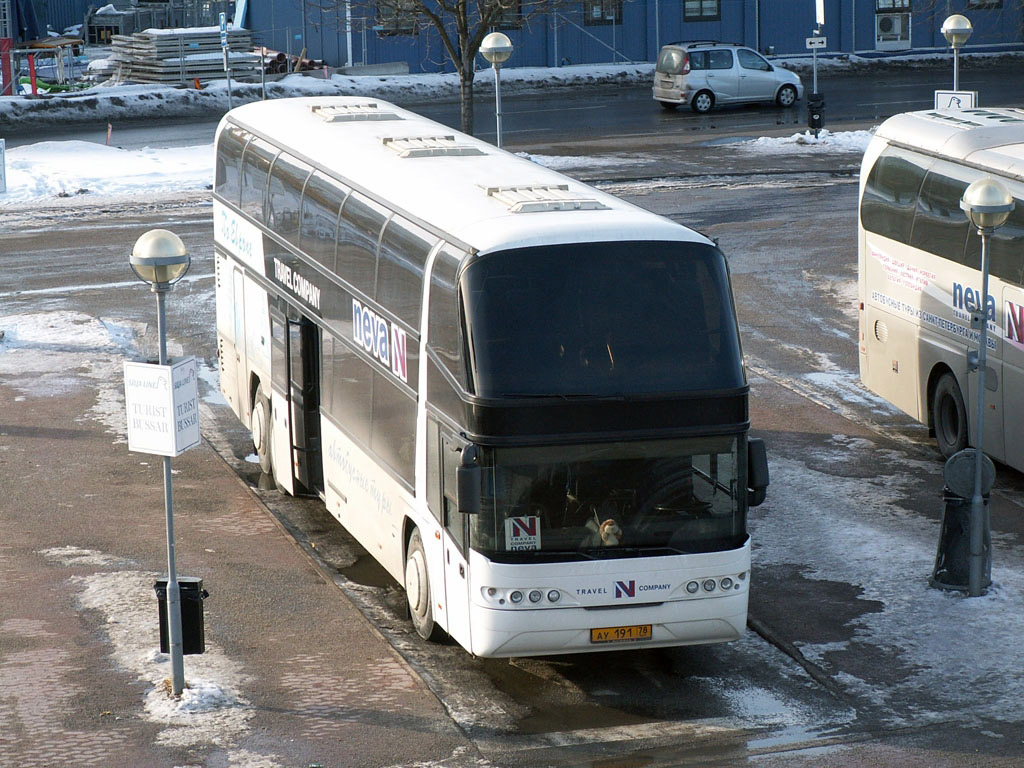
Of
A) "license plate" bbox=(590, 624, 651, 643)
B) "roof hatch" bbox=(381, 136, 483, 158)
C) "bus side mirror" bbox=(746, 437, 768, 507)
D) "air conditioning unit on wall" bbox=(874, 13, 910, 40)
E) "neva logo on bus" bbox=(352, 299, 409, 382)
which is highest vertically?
"air conditioning unit on wall" bbox=(874, 13, 910, 40)

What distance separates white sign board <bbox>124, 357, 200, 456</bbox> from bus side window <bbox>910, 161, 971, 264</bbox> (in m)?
8.44

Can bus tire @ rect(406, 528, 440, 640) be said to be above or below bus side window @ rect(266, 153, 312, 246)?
below

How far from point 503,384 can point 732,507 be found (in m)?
1.78

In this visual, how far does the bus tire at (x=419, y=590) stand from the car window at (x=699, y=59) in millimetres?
34322

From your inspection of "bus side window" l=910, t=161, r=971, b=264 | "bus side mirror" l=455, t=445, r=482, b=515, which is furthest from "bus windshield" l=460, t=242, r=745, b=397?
"bus side window" l=910, t=161, r=971, b=264

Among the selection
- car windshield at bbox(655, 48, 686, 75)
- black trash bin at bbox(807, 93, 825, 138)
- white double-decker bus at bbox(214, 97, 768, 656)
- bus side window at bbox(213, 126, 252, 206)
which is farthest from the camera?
car windshield at bbox(655, 48, 686, 75)

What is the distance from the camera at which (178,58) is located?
4719 centimetres

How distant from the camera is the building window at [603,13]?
53781 mm

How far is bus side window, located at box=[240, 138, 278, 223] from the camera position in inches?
599

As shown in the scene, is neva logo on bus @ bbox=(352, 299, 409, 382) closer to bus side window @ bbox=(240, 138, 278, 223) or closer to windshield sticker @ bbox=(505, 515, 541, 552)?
windshield sticker @ bbox=(505, 515, 541, 552)

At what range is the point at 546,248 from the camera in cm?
985

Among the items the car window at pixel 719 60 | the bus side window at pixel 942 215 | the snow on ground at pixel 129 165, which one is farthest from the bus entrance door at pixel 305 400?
the car window at pixel 719 60

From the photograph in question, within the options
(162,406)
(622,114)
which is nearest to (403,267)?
(162,406)

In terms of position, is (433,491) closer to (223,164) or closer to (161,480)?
(161,480)
